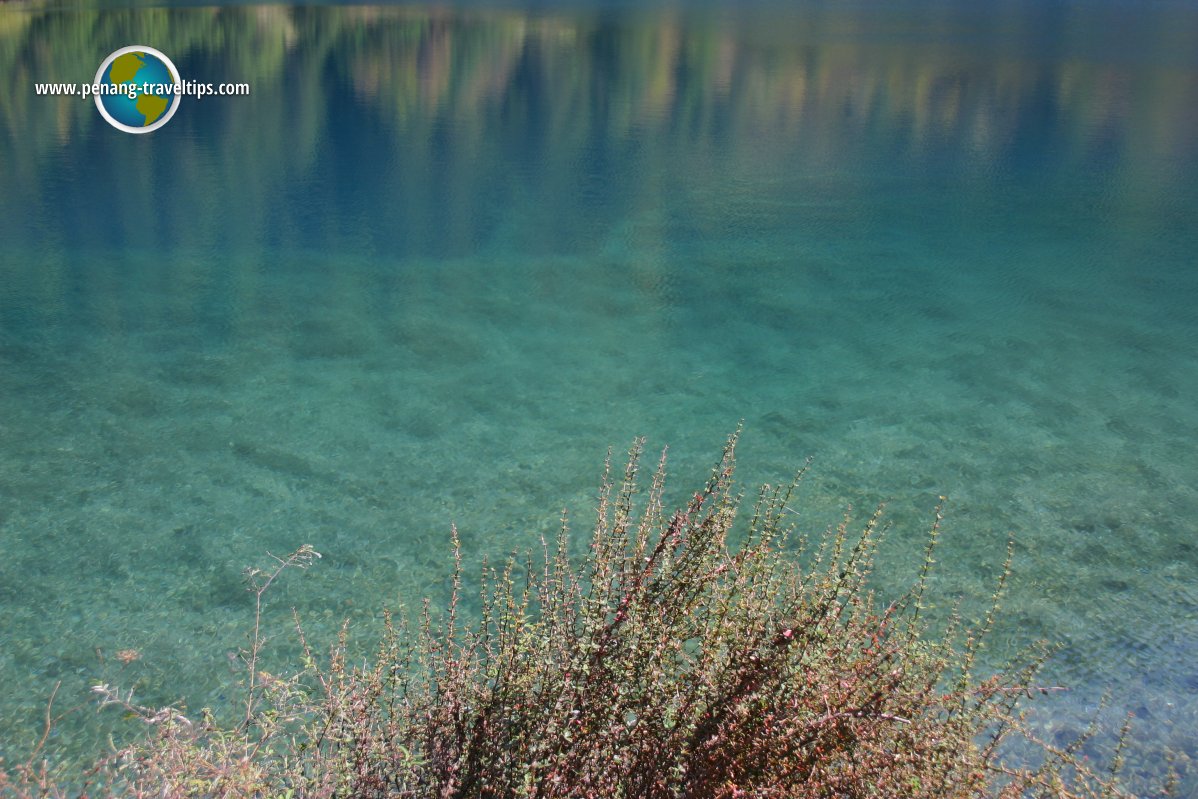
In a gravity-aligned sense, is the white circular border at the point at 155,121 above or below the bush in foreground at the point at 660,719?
above

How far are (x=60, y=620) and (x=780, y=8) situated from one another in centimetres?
2407

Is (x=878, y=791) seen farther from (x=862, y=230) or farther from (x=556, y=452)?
(x=862, y=230)

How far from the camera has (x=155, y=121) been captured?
10898 mm

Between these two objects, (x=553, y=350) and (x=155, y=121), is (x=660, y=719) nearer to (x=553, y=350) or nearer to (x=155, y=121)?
(x=553, y=350)

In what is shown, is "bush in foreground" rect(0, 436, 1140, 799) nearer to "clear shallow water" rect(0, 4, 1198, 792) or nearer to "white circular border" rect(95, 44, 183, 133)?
"clear shallow water" rect(0, 4, 1198, 792)

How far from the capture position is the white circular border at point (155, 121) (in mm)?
10500

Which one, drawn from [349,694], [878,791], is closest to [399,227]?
[349,694]

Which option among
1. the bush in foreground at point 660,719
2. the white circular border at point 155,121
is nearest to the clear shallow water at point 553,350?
the white circular border at point 155,121

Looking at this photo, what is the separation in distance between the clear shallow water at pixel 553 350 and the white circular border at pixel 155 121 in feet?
0.85

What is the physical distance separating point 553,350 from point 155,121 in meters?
7.63

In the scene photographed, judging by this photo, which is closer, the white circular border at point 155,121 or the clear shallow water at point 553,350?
the clear shallow water at point 553,350

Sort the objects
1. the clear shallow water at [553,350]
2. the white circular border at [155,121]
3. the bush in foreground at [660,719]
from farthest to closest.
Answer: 1. the white circular border at [155,121]
2. the clear shallow water at [553,350]
3. the bush in foreground at [660,719]

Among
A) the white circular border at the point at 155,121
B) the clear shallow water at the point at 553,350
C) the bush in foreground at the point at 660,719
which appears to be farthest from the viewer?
the white circular border at the point at 155,121

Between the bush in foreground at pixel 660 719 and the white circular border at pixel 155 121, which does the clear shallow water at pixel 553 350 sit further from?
the bush in foreground at pixel 660 719
